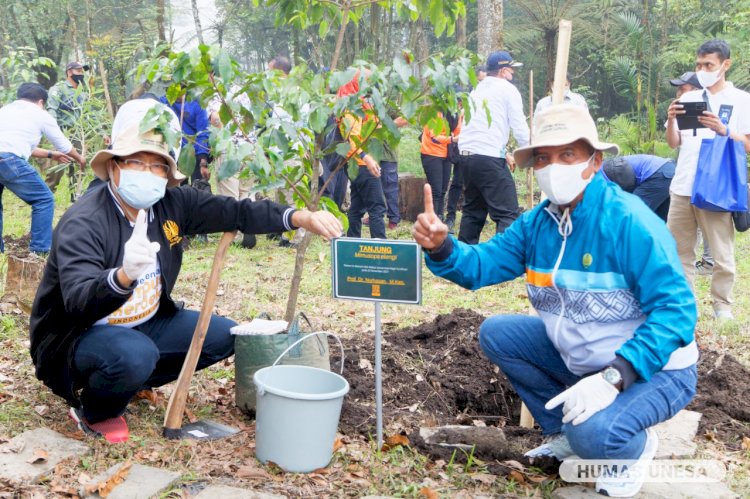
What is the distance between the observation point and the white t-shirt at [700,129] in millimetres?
5539

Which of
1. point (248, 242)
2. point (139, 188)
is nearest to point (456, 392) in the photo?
point (139, 188)

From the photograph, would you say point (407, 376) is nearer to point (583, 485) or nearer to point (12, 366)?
point (583, 485)

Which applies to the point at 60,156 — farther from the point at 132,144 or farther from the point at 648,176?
the point at 648,176

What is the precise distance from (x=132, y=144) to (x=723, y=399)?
11.0ft

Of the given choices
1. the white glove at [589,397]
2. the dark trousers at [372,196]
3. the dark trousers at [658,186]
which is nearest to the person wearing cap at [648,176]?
the dark trousers at [658,186]

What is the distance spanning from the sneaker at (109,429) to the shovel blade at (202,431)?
195mm

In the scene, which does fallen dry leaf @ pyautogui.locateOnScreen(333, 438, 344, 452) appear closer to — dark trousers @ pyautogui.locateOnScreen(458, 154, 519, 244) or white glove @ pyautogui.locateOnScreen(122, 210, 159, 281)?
white glove @ pyautogui.locateOnScreen(122, 210, 159, 281)

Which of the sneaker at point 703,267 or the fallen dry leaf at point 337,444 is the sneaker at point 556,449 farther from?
the sneaker at point 703,267

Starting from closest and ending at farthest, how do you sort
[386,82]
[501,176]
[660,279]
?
1. [660,279]
2. [386,82]
3. [501,176]

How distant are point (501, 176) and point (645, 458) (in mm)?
4441

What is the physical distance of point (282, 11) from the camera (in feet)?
12.9

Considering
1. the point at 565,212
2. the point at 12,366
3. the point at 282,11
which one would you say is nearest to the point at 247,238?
the point at 12,366

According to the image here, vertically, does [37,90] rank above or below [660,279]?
above

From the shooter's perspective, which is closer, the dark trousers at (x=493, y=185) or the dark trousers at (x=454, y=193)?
the dark trousers at (x=493, y=185)
